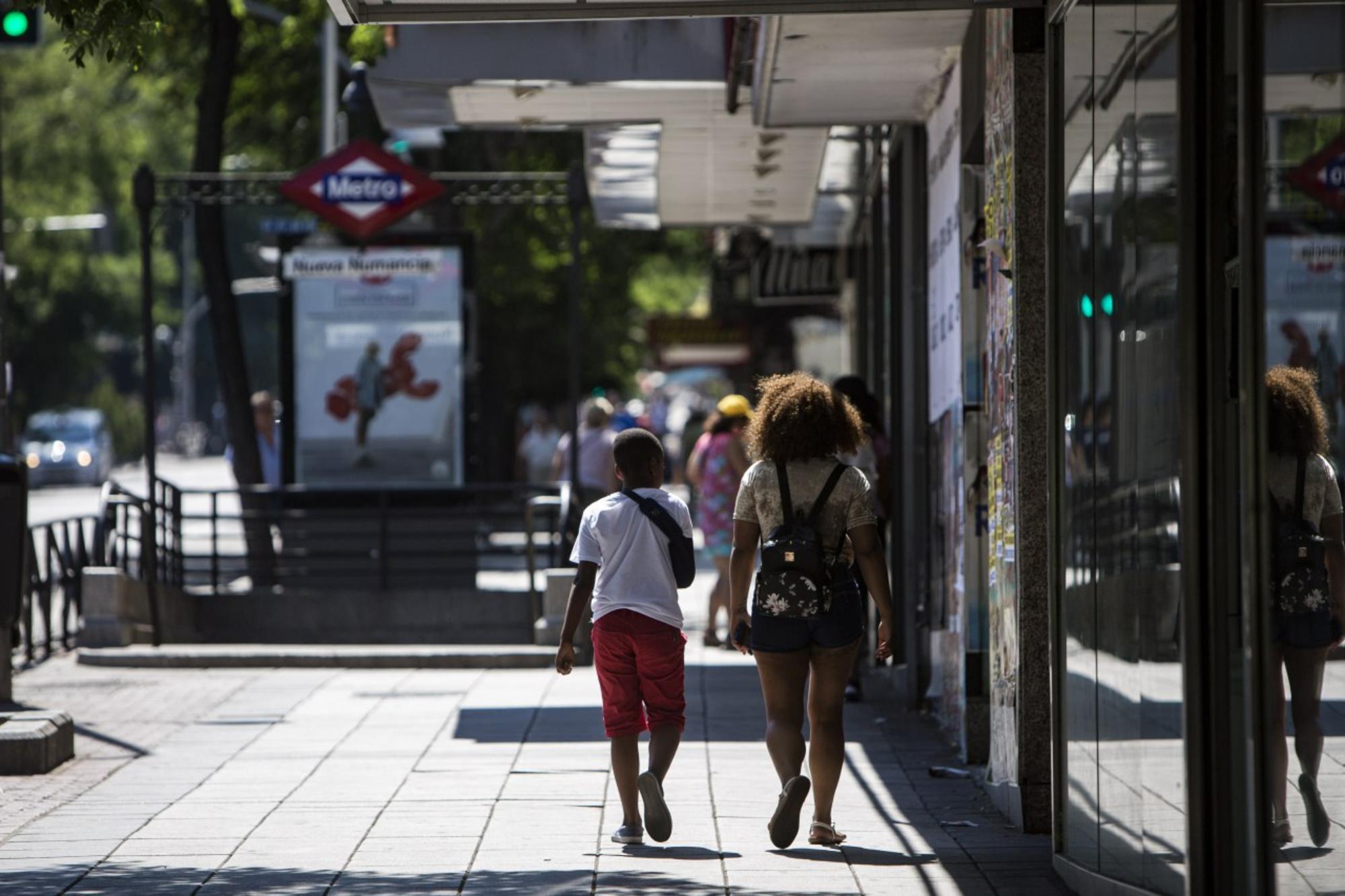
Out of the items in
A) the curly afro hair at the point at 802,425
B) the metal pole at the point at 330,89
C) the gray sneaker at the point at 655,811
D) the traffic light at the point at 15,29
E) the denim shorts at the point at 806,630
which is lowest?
the gray sneaker at the point at 655,811

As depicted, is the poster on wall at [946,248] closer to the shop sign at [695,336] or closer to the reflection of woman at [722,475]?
the reflection of woman at [722,475]

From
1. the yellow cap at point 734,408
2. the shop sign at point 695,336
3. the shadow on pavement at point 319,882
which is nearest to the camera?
the shadow on pavement at point 319,882

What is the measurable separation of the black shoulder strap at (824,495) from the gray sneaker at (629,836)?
1.25 meters

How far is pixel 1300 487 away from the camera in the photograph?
469cm

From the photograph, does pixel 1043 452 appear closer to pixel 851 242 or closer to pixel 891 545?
pixel 891 545

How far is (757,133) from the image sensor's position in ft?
42.7

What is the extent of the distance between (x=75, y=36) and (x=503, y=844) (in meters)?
3.32

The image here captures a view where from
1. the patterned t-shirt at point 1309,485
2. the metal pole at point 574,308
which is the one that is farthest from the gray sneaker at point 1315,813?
the metal pole at point 574,308

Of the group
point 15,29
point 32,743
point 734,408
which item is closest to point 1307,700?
point 32,743

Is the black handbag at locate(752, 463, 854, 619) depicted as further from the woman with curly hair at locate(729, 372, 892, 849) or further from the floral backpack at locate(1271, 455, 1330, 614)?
the floral backpack at locate(1271, 455, 1330, 614)

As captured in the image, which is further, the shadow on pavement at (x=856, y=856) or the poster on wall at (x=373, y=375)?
the poster on wall at (x=373, y=375)

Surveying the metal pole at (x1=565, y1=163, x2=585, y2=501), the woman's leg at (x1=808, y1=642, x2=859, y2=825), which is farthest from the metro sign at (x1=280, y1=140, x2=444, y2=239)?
the woman's leg at (x1=808, y1=642, x2=859, y2=825)

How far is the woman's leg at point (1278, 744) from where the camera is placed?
479cm

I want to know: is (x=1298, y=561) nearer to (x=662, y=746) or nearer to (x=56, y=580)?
(x=662, y=746)
